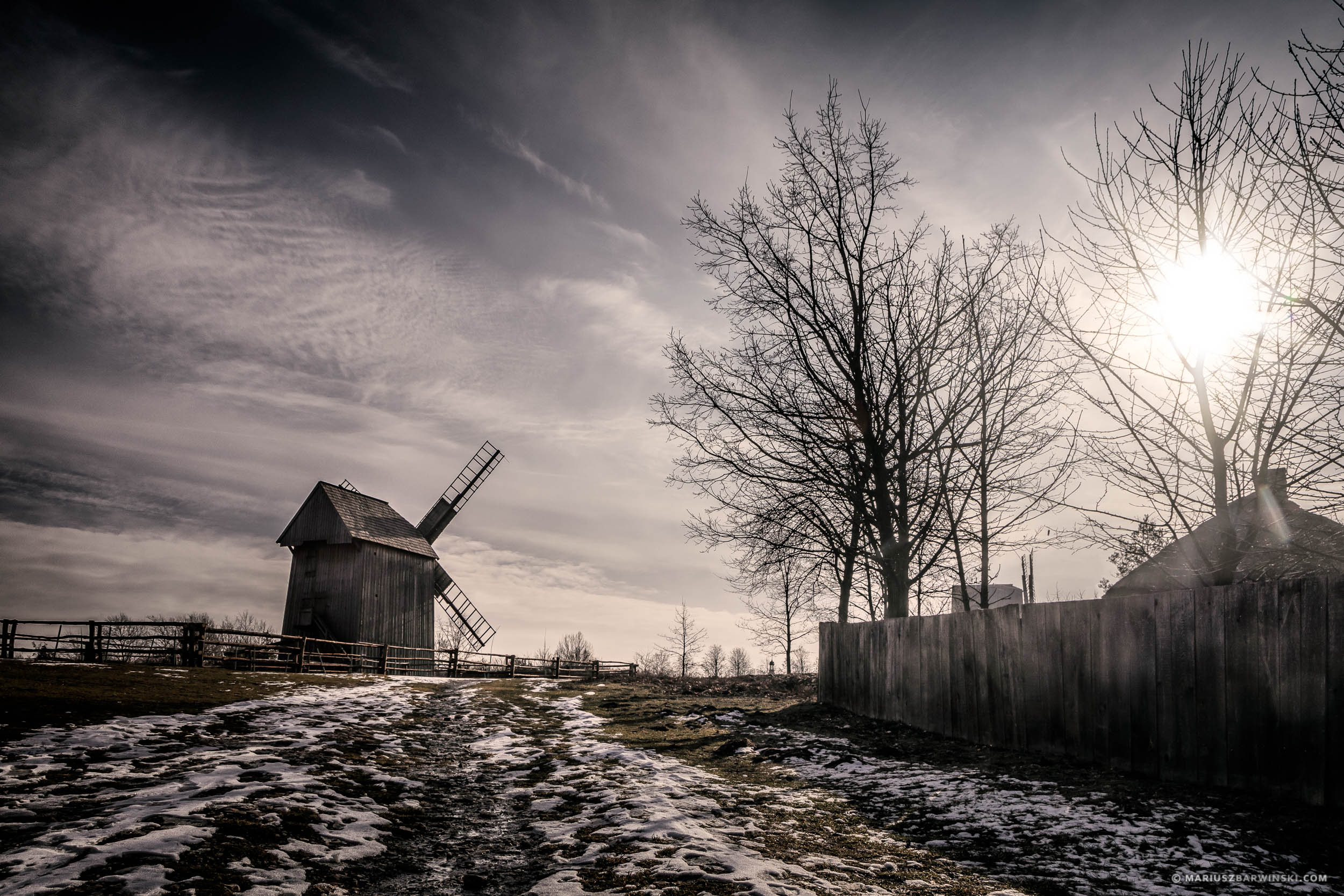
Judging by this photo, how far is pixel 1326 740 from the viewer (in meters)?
5.57

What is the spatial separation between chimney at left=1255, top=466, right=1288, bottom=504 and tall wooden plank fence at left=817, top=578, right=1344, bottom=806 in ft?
4.08

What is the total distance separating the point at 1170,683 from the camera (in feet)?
22.7

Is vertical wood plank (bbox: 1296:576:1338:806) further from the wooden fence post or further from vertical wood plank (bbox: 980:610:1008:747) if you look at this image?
the wooden fence post

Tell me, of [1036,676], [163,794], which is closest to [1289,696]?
[1036,676]

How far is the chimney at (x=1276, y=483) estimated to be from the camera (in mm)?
6863

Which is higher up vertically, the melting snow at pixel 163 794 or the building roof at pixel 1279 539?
the building roof at pixel 1279 539

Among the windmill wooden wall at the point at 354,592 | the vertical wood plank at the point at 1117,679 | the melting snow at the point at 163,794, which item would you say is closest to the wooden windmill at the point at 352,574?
the windmill wooden wall at the point at 354,592

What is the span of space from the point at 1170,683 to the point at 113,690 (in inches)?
629

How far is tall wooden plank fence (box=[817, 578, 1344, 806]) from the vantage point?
573cm

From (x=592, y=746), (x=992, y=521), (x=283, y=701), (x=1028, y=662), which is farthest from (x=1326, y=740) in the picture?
(x=283, y=701)

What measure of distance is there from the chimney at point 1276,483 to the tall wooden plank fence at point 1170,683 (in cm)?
124

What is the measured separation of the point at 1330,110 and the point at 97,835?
36.3 ft

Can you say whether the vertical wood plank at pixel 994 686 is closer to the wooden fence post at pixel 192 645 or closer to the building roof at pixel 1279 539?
the building roof at pixel 1279 539

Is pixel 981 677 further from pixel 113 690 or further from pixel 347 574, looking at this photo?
pixel 347 574
